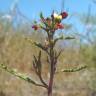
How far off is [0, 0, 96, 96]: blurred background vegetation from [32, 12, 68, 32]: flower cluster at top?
154 inches

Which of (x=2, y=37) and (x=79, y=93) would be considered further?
(x=2, y=37)

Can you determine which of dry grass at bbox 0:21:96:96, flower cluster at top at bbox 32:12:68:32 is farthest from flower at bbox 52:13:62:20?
dry grass at bbox 0:21:96:96

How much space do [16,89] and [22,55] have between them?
1.54 meters

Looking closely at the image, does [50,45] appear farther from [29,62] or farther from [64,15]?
[29,62]

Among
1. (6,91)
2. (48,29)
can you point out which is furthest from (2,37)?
(48,29)

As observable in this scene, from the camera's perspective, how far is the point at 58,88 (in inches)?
236

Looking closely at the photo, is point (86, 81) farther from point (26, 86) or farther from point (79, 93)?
point (26, 86)

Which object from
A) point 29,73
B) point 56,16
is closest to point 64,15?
point 56,16

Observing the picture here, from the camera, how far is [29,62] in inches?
282

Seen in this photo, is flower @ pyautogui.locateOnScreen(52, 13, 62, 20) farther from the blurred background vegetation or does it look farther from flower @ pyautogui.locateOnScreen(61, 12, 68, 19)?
the blurred background vegetation

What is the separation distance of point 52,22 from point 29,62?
6.09 m

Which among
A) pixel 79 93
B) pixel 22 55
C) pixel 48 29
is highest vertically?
pixel 48 29

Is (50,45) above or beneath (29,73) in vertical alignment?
above

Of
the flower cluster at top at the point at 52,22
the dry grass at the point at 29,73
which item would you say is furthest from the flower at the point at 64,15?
the dry grass at the point at 29,73
